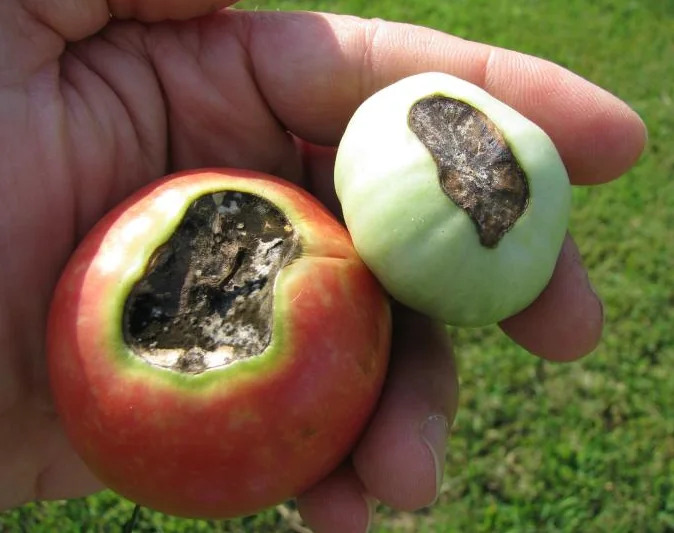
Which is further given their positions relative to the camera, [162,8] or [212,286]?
[162,8]

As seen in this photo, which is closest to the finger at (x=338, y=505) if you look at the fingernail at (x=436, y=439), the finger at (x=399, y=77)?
the fingernail at (x=436, y=439)

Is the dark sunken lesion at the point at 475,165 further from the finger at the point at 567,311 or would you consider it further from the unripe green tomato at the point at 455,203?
the finger at the point at 567,311

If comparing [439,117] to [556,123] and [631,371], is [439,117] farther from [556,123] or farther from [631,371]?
[631,371]

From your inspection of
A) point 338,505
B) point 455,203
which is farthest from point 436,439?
point 455,203

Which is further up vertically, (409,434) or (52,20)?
(52,20)

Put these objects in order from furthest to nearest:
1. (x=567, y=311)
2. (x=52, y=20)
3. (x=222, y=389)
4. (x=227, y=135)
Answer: (x=227, y=135) → (x=52, y=20) → (x=567, y=311) → (x=222, y=389)

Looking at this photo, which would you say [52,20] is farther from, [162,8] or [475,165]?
[475,165]

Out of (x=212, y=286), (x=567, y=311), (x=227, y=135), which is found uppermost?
(x=212, y=286)
